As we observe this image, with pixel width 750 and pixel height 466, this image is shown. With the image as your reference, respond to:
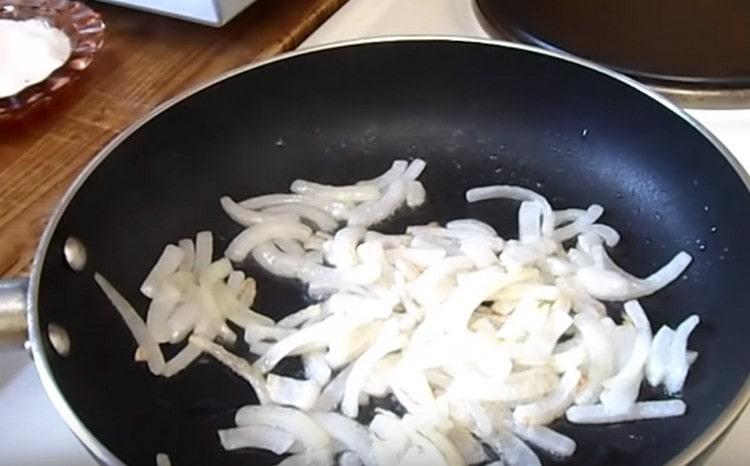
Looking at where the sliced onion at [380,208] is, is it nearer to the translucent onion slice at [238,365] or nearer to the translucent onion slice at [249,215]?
the translucent onion slice at [249,215]

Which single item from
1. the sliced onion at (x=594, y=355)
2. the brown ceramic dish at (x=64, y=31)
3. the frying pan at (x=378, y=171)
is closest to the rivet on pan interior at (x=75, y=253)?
the frying pan at (x=378, y=171)

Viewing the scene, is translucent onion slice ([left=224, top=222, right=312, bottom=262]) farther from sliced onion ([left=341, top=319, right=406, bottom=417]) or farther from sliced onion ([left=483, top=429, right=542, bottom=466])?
sliced onion ([left=483, top=429, right=542, bottom=466])

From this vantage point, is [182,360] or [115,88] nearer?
[182,360]

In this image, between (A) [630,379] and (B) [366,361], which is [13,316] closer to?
(B) [366,361]

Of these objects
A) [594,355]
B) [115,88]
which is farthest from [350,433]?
[115,88]

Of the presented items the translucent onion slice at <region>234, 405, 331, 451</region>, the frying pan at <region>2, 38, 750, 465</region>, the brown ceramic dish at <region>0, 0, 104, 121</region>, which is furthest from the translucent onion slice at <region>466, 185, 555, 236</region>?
the brown ceramic dish at <region>0, 0, 104, 121</region>

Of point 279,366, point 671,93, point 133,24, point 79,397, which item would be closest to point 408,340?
point 279,366
